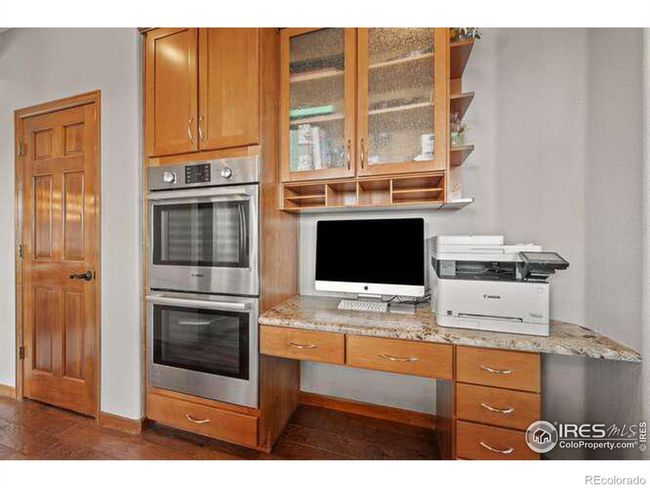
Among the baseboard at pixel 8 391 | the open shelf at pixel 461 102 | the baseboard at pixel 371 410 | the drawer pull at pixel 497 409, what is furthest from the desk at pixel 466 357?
the baseboard at pixel 8 391

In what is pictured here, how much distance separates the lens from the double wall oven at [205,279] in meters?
1.54

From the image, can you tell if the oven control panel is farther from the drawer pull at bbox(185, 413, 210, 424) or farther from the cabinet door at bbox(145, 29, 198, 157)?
the drawer pull at bbox(185, 413, 210, 424)

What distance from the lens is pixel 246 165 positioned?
1.54 meters

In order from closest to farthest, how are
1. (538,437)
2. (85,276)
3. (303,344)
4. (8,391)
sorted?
(538,437), (303,344), (85,276), (8,391)

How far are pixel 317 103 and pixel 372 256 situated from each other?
980 millimetres

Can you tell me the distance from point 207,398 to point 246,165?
1.34 m

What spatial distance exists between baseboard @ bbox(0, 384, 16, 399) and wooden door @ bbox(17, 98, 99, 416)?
0.47 ft

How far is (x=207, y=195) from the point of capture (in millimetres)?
1585

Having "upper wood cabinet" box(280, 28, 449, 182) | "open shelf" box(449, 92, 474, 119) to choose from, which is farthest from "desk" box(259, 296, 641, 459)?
"open shelf" box(449, 92, 474, 119)

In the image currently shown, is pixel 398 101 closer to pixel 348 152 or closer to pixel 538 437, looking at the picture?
pixel 348 152

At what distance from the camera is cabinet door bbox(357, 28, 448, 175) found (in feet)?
4.89

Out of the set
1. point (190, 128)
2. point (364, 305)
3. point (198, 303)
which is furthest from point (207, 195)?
point (364, 305)
